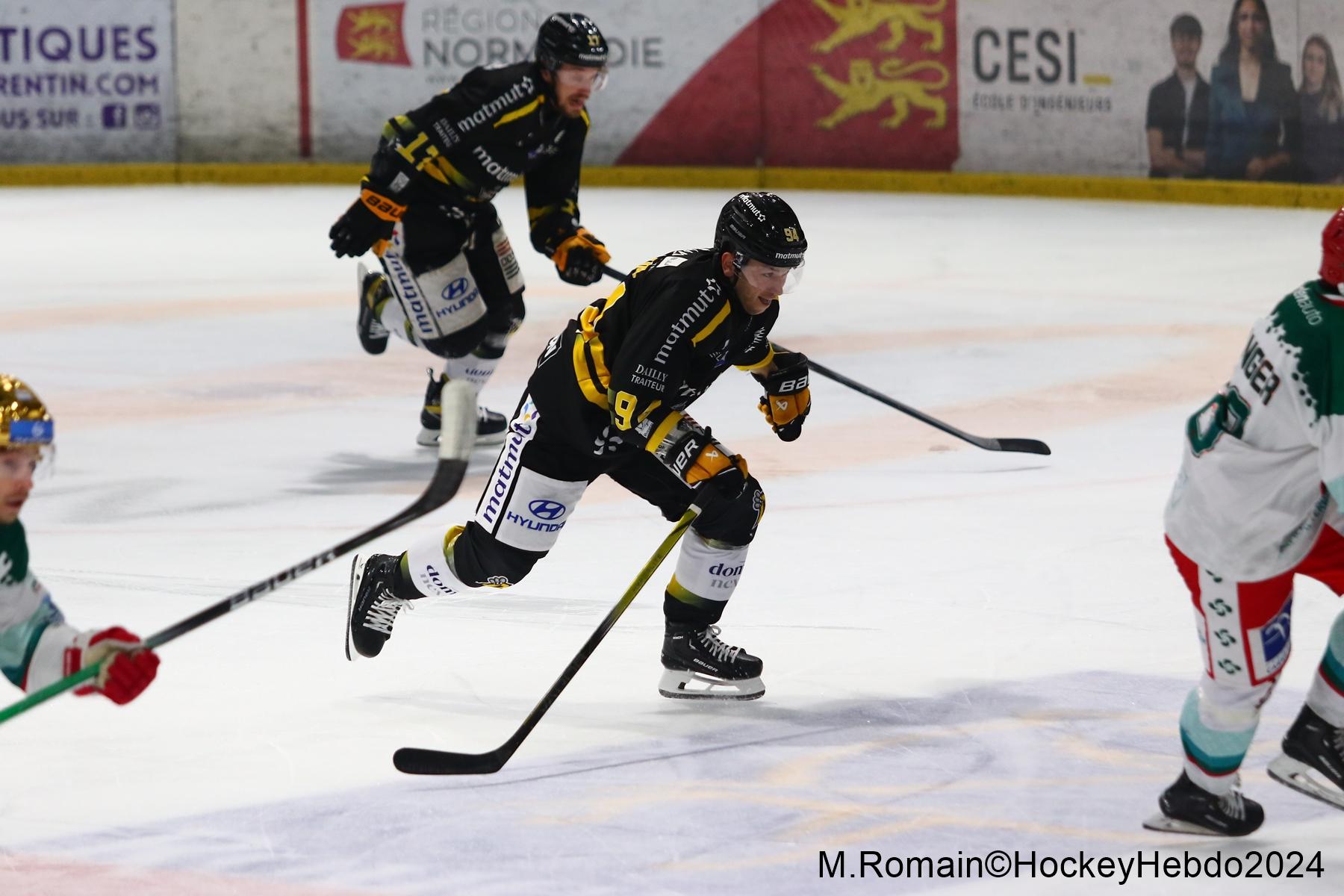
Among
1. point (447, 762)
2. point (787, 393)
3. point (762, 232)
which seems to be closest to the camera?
point (447, 762)

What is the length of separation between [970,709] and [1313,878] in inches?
39.6

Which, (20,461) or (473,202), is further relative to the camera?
(473,202)

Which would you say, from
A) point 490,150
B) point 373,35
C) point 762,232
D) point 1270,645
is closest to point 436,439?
point 490,150

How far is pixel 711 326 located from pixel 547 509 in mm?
501

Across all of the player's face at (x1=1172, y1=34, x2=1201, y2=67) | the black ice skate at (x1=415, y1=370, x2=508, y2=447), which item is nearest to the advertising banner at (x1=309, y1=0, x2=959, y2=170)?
the player's face at (x1=1172, y1=34, x2=1201, y2=67)

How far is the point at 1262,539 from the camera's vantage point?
3.13 metres

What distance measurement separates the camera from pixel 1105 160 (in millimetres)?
12211

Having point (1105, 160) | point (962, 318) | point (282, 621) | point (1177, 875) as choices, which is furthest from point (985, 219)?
point (1177, 875)

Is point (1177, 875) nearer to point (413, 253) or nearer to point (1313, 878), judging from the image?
point (1313, 878)

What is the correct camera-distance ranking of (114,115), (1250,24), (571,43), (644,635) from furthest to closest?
(114,115) → (1250,24) → (571,43) → (644,635)

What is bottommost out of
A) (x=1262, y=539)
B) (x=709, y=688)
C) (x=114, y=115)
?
(x=114, y=115)

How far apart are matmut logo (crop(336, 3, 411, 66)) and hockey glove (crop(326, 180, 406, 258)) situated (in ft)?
23.1

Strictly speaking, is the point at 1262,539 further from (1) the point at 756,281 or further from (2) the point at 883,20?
(2) the point at 883,20

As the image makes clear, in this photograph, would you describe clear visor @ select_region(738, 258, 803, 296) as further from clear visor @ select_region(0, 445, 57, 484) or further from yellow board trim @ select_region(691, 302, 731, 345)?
clear visor @ select_region(0, 445, 57, 484)
